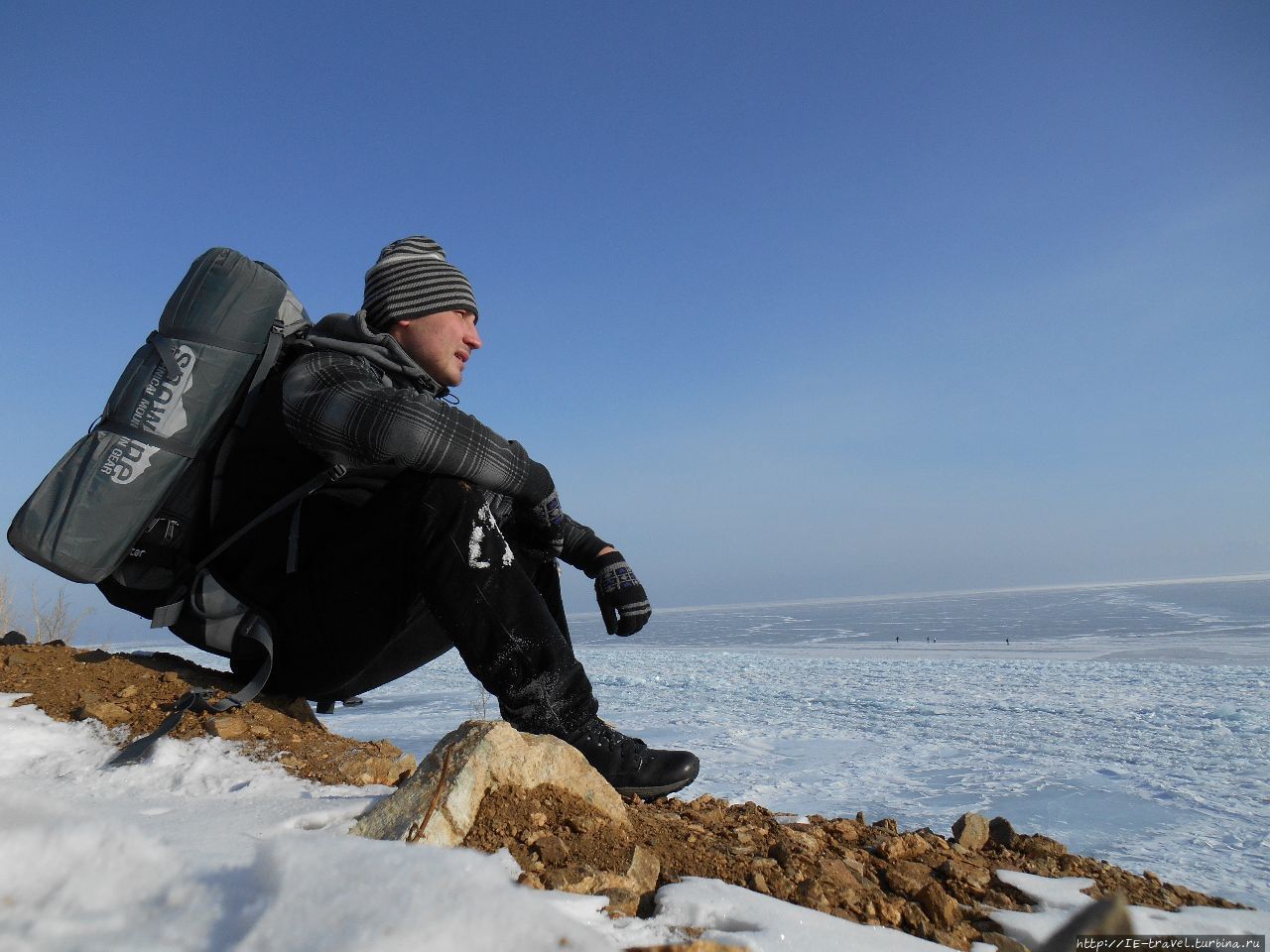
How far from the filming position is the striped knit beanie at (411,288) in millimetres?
2326

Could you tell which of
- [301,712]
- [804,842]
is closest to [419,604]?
[301,712]

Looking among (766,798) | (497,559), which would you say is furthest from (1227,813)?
(497,559)

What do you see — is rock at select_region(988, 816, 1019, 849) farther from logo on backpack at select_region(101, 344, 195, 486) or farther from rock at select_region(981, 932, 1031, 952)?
logo on backpack at select_region(101, 344, 195, 486)

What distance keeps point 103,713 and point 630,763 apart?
4.83ft

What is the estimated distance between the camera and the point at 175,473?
192 centimetres

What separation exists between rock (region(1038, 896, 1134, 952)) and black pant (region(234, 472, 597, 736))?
118 centimetres

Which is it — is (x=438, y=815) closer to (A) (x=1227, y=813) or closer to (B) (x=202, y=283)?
(B) (x=202, y=283)

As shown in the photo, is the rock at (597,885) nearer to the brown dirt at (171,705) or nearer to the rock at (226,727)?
the brown dirt at (171,705)

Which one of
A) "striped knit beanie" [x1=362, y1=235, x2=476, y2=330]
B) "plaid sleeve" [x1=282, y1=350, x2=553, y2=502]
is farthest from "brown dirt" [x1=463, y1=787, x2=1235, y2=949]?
"striped knit beanie" [x1=362, y1=235, x2=476, y2=330]

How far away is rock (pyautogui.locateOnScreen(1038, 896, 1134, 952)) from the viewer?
0.61 metres

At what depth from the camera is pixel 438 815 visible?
120cm

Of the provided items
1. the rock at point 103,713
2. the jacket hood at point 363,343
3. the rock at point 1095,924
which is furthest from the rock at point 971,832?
the rock at point 103,713

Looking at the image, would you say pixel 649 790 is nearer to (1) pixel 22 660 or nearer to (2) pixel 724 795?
(2) pixel 724 795

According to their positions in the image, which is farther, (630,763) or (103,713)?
(103,713)
